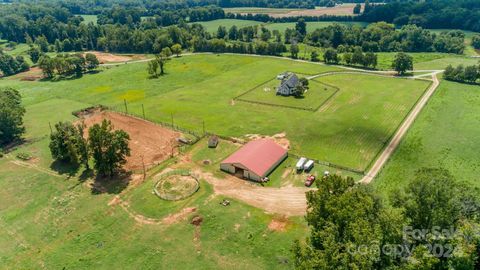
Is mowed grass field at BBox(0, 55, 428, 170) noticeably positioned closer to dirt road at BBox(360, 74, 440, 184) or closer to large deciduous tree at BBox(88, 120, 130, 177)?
dirt road at BBox(360, 74, 440, 184)

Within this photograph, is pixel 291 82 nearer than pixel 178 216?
No

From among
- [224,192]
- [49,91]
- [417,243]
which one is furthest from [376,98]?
[49,91]

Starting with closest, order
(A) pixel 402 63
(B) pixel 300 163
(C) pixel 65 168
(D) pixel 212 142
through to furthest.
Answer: (B) pixel 300 163, (C) pixel 65 168, (D) pixel 212 142, (A) pixel 402 63

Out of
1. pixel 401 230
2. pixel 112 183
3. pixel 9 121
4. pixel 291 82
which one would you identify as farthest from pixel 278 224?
pixel 9 121

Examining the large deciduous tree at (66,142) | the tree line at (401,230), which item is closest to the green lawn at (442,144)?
the tree line at (401,230)

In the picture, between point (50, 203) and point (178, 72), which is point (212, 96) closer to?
point (178, 72)

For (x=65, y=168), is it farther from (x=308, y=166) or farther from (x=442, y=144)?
→ (x=442, y=144)
